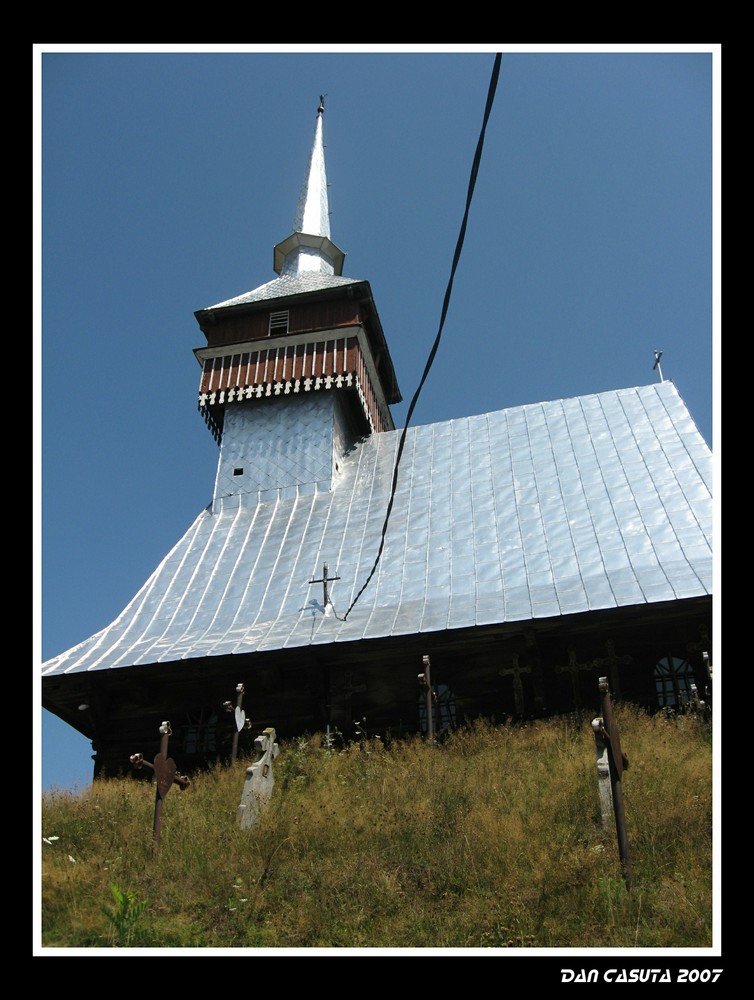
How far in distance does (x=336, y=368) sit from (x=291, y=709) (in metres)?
9.43

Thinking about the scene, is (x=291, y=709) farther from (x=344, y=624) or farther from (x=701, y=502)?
(x=701, y=502)

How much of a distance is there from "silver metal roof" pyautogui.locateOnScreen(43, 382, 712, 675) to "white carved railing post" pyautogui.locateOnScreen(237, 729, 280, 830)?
284 centimetres

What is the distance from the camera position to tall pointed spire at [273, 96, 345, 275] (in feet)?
89.8

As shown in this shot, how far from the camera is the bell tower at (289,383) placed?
20641mm

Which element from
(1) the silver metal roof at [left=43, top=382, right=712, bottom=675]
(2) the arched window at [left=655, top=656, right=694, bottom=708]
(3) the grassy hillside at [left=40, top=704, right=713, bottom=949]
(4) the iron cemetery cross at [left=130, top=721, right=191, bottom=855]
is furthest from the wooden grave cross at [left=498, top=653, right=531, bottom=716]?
(4) the iron cemetery cross at [left=130, top=721, right=191, bottom=855]

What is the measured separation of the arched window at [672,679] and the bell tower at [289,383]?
848 cm

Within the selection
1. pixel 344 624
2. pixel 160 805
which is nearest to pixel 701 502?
pixel 344 624

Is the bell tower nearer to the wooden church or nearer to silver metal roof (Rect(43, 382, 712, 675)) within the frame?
the wooden church

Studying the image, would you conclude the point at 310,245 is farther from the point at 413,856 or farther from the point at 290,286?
the point at 413,856

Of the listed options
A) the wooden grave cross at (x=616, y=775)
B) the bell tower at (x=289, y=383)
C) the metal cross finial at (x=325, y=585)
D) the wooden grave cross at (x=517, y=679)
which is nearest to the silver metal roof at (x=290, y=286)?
the bell tower at (x=289, y=383)

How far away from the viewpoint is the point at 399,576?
51.7 feet

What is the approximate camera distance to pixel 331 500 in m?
19.4

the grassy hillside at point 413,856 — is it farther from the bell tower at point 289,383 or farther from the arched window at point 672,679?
the bell tower at point 289,383
